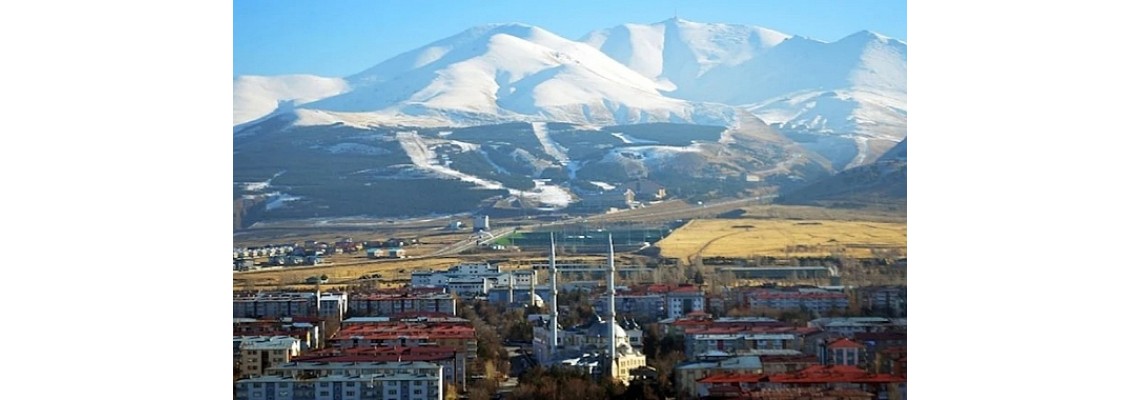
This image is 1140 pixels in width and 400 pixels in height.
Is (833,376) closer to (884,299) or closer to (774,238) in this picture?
(884,299)

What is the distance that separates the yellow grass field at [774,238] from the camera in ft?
32.2

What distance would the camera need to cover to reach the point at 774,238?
10.0 m

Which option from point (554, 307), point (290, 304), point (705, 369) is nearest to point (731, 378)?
point (705, 369)

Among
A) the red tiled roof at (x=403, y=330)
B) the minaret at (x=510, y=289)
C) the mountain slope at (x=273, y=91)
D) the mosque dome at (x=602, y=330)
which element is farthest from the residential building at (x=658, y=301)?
the mountain slope at (x=273, y=91)

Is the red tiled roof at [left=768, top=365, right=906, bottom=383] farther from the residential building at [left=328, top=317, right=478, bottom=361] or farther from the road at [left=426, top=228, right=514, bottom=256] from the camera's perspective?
the road at [left=426, top=228, right=514, bottom=256]

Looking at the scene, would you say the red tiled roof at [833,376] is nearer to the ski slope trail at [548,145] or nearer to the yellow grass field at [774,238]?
the yellow grass field at [774,238]

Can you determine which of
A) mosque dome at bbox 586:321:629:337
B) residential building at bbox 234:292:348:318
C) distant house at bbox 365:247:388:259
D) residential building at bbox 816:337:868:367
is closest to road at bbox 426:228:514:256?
distant house at bbox 365:247:388:259

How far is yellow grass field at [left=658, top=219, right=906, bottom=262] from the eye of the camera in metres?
9.81

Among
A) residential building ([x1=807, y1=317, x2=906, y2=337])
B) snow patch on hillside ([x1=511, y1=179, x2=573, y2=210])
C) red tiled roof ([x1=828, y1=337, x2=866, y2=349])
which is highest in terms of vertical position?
snow patch on hillside ([x1=511, y1=179, x2=573, y2=210])

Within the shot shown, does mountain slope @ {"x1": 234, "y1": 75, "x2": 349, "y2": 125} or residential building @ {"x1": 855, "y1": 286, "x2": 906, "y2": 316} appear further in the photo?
mountain slope @ {"x1": 234, "y1": 75, "x2": 349, "y2": 125}

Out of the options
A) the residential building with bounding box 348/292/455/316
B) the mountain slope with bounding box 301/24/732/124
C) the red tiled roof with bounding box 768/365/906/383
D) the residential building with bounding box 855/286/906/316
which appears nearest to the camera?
the red tiled roof with bounding box 768/365/906/383
